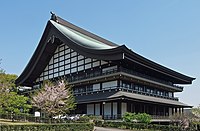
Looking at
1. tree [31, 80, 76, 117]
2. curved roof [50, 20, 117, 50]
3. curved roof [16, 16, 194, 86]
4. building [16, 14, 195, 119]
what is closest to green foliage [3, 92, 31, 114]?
tree [31, 80, 76, 117]

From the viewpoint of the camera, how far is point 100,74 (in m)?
39.1

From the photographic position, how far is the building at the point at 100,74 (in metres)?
36.8

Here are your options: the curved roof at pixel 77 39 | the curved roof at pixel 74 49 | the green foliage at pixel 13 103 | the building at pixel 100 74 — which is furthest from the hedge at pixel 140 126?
the curved roof at pixel 77 39

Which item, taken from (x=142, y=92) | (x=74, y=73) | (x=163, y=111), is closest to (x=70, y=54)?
(x=74, y=73)

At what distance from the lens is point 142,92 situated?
40.9m

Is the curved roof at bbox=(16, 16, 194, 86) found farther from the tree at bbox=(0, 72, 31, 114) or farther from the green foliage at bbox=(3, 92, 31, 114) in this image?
the tree at bbox=(0, 72, 31, 114)

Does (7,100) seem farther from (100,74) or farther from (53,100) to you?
(100,74)

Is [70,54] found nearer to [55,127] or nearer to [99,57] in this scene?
[99,57]

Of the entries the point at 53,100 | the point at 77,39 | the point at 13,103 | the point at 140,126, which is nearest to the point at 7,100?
the point at 13,103

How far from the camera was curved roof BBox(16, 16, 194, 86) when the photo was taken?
36344 millimetres

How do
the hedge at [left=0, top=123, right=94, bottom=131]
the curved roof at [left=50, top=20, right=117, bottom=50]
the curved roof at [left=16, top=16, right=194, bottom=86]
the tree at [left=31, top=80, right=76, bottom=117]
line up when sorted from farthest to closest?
the curved roof at [left=50, top=20, right=117, bottom=50] → the curved roof at [left=16, top=16, right=194, bottom=86] → the tree at [left=31, top=80, right=76, bottom=117] → the hedge at [left=0, top=123, right=94, bottom=131]

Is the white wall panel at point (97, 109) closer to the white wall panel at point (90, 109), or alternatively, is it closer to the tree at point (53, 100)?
the white wall panel at point (90, 109)

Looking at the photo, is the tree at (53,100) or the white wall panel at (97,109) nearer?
the tree at (53,100)

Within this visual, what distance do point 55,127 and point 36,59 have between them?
28.7 metres
